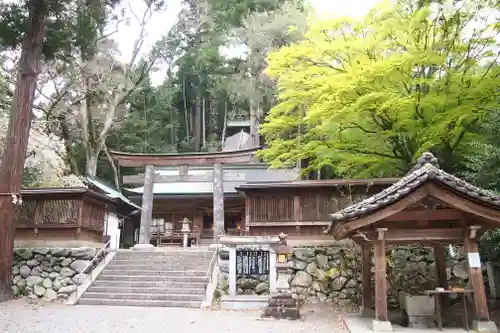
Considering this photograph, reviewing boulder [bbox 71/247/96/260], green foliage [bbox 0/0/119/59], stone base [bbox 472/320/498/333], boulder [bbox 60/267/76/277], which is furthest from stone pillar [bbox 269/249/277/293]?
green foliage [bbox 0/0/119/59]

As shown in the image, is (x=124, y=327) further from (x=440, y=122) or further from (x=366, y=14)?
(x=366, y=14)

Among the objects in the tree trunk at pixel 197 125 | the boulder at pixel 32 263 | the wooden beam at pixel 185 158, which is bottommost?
the boulder at pixel 32 263

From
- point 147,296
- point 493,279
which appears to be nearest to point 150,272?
point 147,296

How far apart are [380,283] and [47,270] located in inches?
428

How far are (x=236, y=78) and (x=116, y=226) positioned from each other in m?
14.7

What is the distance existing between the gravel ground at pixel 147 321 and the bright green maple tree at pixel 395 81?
561 cm

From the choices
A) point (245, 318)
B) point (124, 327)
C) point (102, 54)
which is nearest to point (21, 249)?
point (124, 327)

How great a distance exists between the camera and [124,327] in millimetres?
8352

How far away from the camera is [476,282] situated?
7.72 m

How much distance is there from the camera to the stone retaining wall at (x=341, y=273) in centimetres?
1161

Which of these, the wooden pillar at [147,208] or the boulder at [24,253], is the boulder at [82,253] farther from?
the wooden pillar at [147,208]

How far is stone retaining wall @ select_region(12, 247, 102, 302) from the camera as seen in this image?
41.5 feet

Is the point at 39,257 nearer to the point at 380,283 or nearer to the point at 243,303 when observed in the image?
the point at 243,303

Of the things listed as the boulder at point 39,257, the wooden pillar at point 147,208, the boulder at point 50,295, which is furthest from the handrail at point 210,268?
the boulder at point 39,257
